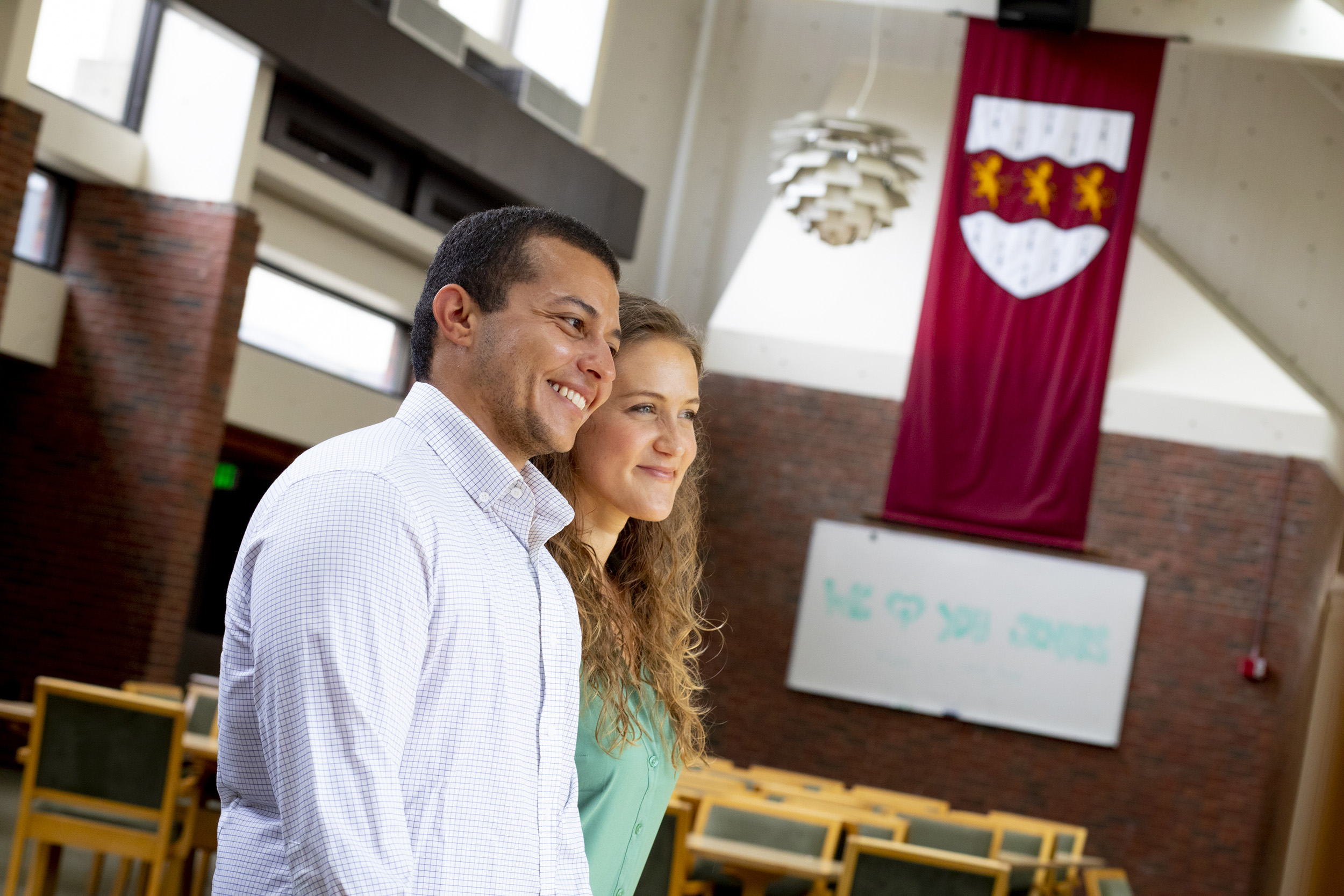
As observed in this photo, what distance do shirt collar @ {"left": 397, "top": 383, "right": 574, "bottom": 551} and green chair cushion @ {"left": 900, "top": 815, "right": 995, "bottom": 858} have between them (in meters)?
5.59

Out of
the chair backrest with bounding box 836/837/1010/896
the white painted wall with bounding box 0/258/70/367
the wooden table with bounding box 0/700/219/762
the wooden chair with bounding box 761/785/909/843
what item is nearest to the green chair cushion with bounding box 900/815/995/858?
the wooden chair with bounding box 761/785/909/843

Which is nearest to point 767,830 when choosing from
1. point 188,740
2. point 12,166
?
point 188,740

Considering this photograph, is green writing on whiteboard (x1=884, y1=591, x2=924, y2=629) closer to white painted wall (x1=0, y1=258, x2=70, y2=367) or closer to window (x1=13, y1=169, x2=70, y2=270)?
white painted wall (x1=0, y1=258, x2=70, y2=367)

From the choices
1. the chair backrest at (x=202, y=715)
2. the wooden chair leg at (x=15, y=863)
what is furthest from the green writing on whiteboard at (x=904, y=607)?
the wooden chair leg at (x=15, y=863)

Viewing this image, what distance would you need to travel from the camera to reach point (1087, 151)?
8.66 m

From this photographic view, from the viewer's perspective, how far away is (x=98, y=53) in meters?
8.52

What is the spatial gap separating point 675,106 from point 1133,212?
5.78 meters

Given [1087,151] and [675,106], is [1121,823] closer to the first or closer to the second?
[1087,151]

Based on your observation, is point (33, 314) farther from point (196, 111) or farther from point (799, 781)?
point (799, 781)

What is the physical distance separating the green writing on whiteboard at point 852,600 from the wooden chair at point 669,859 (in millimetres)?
7126

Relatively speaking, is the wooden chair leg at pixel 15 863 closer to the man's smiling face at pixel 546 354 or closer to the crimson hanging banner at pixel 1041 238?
the man's smiling face at pixel 546 354

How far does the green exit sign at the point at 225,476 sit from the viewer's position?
10.4 metres

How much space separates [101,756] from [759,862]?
2344 mm

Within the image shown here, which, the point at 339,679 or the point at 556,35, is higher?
the point at 556,35
